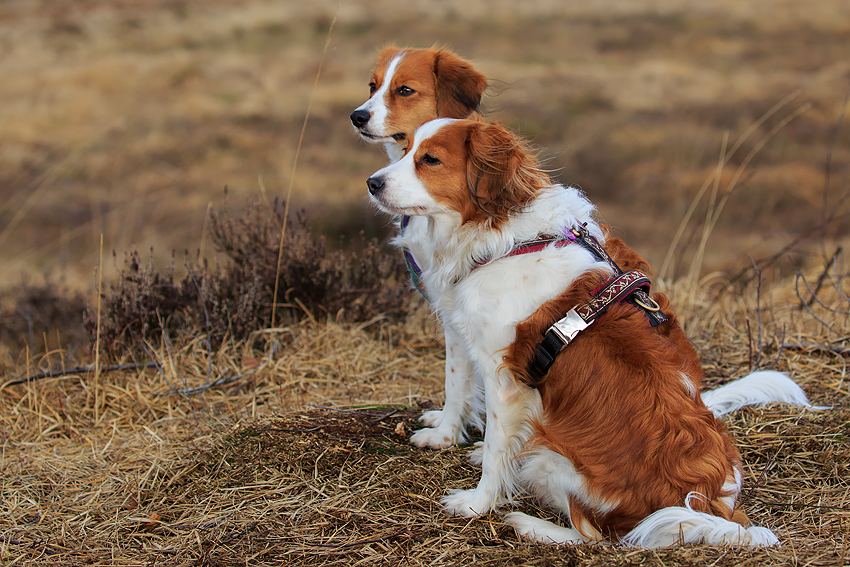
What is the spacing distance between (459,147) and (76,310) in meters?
4.58

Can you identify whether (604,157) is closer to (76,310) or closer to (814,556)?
(76,310)

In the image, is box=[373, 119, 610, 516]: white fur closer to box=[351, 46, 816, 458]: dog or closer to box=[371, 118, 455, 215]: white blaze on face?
box=[371, 118, 455, 215]: white blaze on face

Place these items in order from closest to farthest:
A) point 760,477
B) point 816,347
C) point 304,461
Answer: point 760,477, point 304,461, point 816,347

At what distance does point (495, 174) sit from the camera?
250 cm

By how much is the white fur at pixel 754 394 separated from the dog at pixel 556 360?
59 cm

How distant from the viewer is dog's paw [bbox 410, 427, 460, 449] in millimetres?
2934

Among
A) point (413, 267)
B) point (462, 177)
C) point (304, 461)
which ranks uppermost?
point (462, 177)

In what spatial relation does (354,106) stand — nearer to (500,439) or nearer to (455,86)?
(455,86)

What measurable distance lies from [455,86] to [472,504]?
6.25 feet

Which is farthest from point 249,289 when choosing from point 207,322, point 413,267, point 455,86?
point 455,86

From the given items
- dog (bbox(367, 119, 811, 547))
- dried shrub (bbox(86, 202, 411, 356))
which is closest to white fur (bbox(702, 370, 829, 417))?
dog (bbox(367, 119, 811, 547))

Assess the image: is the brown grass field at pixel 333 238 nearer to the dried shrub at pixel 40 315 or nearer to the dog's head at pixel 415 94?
the dried shrub at pixel 40 315

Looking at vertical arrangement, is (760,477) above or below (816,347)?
below

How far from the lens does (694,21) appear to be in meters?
22.8
